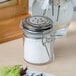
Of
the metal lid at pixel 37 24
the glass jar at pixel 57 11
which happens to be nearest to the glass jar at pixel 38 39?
the metal lid at pixel 37 24

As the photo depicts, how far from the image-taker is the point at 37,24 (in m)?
0.77

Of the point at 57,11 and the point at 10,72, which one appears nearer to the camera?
the point at 10,72

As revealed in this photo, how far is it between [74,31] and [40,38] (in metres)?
0.25

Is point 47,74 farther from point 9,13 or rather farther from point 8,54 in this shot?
point 9,13

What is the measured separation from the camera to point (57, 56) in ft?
2.79

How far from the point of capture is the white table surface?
0.79 metres

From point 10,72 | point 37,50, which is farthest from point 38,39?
point 10,72

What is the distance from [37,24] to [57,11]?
168mm

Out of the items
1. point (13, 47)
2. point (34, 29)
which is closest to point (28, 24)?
point (34, 29)

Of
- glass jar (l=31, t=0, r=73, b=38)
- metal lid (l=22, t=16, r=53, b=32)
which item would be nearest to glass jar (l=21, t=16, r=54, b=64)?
metal lid (l=22, t=16, r=53, b=32)

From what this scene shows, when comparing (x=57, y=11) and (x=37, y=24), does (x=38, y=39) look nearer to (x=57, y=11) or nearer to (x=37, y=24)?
(x=37, y=24)

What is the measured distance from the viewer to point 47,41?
2.59ft

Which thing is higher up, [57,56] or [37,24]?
[37,24]

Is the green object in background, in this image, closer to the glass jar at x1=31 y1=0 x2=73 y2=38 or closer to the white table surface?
the white table surface
